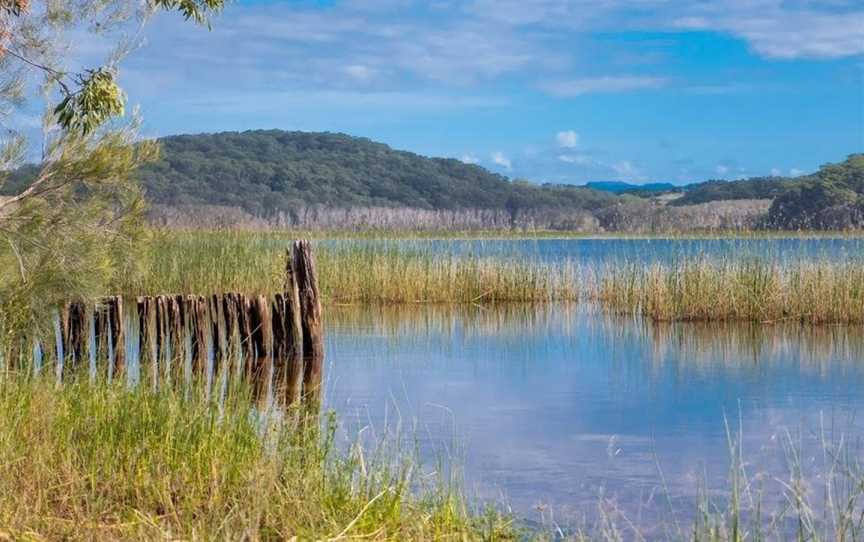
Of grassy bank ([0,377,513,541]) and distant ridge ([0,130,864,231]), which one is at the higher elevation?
distant ridge ([0,130,864,231])

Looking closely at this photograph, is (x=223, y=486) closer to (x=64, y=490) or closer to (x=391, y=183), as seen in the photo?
(x=64, y=490)

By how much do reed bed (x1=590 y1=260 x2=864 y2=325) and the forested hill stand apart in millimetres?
50563

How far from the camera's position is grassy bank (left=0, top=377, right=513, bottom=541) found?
529 centimetres

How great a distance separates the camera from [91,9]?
8297 mm

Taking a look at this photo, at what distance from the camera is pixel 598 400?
34.5ft

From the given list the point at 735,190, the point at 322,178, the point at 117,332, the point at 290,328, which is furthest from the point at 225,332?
the point at 735,190

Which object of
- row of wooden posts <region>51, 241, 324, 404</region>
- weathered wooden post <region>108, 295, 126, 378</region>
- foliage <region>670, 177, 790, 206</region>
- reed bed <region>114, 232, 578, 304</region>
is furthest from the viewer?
foliage <region>670, 177, 790, 206</region>

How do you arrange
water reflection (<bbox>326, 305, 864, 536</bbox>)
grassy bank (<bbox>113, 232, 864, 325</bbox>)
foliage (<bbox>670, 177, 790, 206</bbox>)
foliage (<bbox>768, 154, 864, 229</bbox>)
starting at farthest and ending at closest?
foliage (<bbox>670, 177, 790, 206</bbox>) → foliage (<bbox>768, 154, 864, 229</bbox>) → grassy bank (<bbox>113, 232, 864, 325</bbox>) → water reflection (<bbox>326, 305, 864, 536</bbox>)

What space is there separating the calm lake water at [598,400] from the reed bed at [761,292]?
0.44 metres

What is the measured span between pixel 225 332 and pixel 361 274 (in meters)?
7.52

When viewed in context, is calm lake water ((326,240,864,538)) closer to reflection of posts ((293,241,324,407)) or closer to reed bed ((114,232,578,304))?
reflection of posts ((293,241,324,407))

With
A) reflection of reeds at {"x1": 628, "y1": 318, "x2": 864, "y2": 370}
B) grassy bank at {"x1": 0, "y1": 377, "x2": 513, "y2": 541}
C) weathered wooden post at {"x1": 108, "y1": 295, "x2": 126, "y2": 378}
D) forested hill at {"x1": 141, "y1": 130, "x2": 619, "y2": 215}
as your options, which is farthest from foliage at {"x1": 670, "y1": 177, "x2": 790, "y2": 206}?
grassy bank at {"x1": 0, "y1": 377, "x2": 513, "y2": 541}

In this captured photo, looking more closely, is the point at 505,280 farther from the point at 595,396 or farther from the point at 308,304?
the point at 595,396

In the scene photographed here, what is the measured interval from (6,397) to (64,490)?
0.97m
